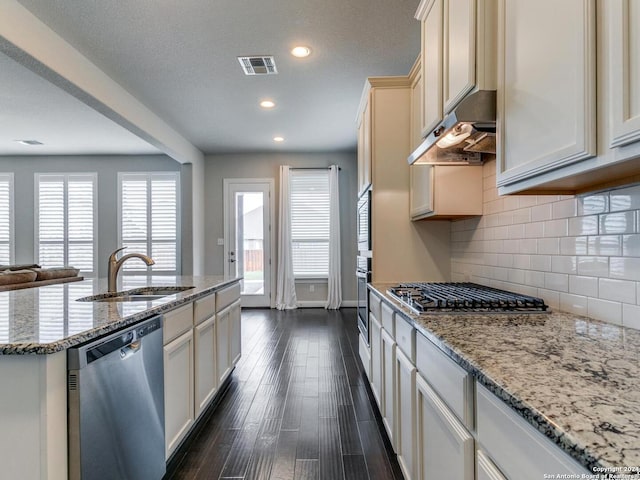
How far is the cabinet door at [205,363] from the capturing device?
6.84ft

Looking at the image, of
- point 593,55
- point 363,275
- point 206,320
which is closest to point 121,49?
point 206,320

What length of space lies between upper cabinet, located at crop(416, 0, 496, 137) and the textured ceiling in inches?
33.3

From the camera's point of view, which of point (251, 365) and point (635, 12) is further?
point (251, 365)

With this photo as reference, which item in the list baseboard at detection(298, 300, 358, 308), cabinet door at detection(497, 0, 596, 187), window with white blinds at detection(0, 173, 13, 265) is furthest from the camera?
window with white blinds at detection(0, 173, 13, 265)

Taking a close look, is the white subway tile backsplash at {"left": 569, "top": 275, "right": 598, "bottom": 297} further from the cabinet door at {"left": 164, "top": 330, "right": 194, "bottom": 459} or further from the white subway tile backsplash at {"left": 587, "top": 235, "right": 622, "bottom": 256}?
the cabinet door at {"left": 164, "top": 330, "right": 194, "bottom": 459}

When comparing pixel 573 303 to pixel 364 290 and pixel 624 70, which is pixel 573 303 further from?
pixel 364 290

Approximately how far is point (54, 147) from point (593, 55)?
23.9 feet

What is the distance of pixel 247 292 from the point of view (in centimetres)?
624

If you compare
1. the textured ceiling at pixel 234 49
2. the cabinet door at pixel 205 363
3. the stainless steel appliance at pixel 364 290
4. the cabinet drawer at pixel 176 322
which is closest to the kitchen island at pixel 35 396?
the cabinet drawer at pixel 176 322

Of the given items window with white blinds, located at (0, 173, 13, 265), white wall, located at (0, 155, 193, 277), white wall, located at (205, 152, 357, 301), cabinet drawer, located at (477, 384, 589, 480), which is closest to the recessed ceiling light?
cabinet drawer, located at (477, 384, 589, 480)

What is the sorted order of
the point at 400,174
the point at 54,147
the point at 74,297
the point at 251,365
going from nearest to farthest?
the point at 74,297
the point at 400,174
the point at 251,365
the point at 54,147

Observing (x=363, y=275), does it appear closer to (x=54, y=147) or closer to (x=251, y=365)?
(x=251, y=365)

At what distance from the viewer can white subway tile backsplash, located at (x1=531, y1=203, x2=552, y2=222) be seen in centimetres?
153

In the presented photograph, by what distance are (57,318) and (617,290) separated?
203cm
